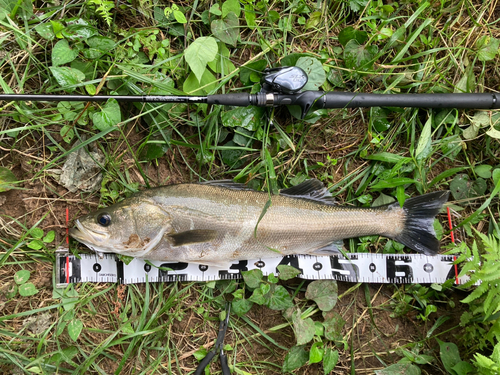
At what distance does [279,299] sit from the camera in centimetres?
331

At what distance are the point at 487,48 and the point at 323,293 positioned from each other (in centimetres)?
332

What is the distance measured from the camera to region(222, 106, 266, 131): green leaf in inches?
130

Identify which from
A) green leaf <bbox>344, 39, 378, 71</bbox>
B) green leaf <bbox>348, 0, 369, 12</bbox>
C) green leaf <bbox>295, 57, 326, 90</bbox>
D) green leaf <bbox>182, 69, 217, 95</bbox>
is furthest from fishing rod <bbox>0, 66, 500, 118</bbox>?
green leaf <bbox>348, 0, 369, 12</bbox>

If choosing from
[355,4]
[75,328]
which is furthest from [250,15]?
[75,328]

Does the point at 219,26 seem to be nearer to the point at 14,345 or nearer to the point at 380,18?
the point at 380,18

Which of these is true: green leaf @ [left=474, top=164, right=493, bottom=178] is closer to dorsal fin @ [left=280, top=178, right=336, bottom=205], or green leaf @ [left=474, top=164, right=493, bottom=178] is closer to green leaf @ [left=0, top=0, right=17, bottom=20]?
dorsal fin @ [left=280, top=178, right=336, bottom=205]

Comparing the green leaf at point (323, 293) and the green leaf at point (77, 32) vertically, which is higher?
the green leaf at point (77, 32)

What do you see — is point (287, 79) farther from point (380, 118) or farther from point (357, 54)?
point (380, 118)

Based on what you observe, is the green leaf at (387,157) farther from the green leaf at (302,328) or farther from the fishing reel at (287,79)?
the green leaf at (302,328)

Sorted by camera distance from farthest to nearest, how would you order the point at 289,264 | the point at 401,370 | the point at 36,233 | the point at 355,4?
1. the point at 355,4
2. the point at 289,264
3. the point at 401,370
4. the point at 36,233

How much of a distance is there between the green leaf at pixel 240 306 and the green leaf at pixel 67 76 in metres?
2.74

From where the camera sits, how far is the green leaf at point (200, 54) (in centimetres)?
310

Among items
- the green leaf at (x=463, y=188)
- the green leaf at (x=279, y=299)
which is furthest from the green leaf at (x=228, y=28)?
the green leaf at (x=463, y=188)

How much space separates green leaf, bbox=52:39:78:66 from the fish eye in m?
1.58
